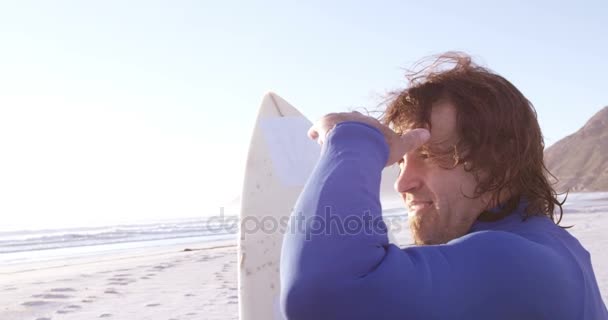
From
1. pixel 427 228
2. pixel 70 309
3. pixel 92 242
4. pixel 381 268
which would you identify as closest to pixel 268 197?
pixel 427 228

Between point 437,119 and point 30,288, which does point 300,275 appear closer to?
point 437,119

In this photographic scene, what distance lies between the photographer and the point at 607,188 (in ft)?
246

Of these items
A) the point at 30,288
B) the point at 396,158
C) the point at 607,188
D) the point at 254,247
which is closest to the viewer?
the point at 396,158

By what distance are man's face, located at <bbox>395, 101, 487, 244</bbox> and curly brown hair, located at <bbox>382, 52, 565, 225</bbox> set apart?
14 mm

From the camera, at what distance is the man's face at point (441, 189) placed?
3.87ft

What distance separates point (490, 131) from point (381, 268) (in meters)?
0.44

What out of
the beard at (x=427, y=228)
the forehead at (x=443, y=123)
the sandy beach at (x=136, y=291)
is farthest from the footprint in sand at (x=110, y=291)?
the forehead at (x=443, y=123)

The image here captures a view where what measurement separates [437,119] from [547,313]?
16.8 inches

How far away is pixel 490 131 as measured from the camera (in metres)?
1.16

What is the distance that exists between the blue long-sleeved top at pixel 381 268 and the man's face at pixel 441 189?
0.72 ft

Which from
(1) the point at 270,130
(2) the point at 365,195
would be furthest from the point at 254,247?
(2) the point at 365,195

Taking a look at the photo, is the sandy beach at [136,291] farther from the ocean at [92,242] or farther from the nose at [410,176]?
the nose at [410,176]

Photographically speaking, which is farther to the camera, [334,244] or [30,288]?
[30,288]

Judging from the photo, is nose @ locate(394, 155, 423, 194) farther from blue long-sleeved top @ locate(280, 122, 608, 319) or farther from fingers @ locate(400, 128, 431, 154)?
blue long-sleeved top @ locate(280, 122, 608, 319)
